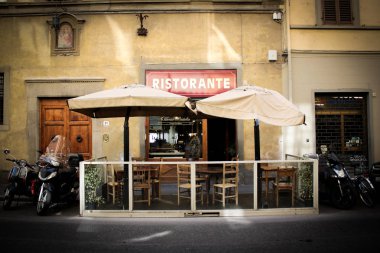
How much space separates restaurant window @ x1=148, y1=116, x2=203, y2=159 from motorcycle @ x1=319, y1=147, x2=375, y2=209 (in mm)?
4450

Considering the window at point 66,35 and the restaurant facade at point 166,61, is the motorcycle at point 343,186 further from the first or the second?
the window at point 66,35

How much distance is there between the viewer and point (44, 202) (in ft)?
24.7

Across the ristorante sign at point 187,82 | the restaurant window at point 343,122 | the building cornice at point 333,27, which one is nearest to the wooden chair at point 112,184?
the ristorante sign at point 187,82

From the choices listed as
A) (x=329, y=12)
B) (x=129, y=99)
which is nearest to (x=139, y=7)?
(x=129, y=99)

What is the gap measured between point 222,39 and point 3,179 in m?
8.20

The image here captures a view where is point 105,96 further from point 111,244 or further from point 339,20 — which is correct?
point 339,20

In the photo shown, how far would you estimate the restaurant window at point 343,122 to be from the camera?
11.9m

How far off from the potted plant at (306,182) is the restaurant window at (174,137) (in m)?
4.27

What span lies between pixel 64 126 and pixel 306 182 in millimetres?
7643

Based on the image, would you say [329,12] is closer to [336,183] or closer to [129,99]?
[336,183]

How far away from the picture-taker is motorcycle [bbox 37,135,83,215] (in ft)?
24.9

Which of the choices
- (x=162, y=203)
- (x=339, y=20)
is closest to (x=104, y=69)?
(x=162, y=203)

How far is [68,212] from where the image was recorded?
7.96 meters

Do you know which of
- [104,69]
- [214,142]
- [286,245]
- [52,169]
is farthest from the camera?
[214,142]
